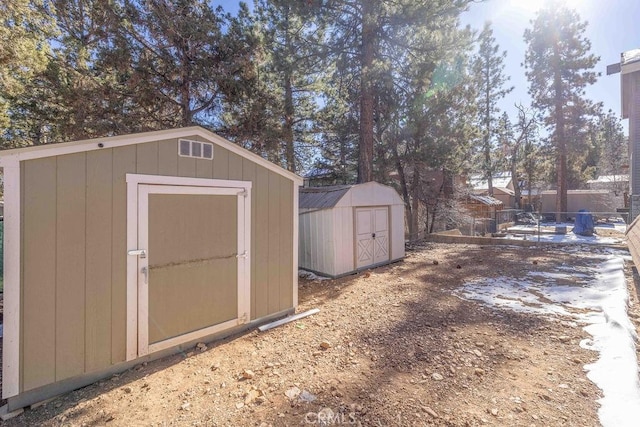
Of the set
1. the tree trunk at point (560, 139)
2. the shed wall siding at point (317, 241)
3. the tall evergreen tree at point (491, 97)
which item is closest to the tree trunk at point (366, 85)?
the shed wall siding at point (317, 241)

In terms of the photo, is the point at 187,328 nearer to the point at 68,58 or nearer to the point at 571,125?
the point at 68,58

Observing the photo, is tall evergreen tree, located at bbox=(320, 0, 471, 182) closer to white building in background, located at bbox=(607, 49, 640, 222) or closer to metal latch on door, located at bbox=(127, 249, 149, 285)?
white building in background, located at bbox=(607, 49, 640, 222)

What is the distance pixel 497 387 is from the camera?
8.84 ft

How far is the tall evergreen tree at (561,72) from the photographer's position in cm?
1786

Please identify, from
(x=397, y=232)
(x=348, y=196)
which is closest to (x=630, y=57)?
(x=397, y=232)

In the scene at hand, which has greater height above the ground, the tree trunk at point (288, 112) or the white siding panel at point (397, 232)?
the tree trunk at point (288, 112)

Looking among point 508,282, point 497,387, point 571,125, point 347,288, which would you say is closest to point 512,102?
point 571,125

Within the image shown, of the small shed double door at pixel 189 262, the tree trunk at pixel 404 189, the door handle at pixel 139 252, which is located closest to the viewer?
the door handle at pixel 139 252

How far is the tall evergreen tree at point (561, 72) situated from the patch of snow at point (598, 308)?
14205 millimetres

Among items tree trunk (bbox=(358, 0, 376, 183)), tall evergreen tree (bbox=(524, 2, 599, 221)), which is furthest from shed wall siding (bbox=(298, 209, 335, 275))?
tall evergreen tree (bbox=(524, 2, 599, 221))

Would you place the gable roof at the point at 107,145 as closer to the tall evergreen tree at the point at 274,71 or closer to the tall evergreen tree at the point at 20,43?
the tall evergreen tree at the point at 20,43

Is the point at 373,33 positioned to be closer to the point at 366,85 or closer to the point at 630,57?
the point at 366,85

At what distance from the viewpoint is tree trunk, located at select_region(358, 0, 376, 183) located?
8.37m

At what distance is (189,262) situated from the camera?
3.40m
